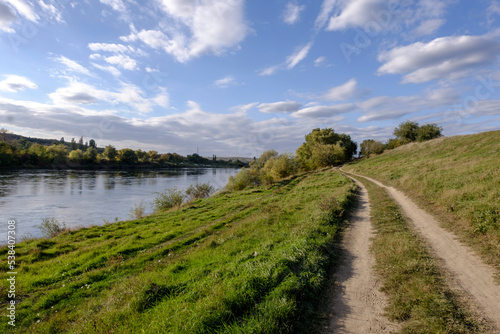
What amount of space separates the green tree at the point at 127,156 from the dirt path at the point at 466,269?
11547 centimetres

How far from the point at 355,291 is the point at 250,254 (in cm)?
343

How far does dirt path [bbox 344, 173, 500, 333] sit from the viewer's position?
15.4ft

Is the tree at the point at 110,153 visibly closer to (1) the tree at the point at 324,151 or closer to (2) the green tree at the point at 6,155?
(2) the green tree at the point at 6,155

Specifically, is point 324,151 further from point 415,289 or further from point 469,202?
point 415,289

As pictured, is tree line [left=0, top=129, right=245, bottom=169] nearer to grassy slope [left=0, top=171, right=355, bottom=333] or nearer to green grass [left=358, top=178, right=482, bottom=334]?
grassy slope [left=0, top=171, right=355, bottom=333]

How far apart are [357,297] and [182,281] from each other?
15.4 ft

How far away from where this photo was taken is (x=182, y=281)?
21.9 feet

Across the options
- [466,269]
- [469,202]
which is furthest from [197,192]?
[466,269]

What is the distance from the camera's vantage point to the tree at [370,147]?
71.6 m

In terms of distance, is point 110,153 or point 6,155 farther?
point 110,153

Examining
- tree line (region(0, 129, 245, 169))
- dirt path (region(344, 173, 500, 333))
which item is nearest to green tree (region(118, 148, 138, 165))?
tree line (region(0, 129, 245, 169))

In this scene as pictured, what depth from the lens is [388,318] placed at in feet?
14.7

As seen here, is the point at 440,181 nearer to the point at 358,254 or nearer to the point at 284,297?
the point at 358,254

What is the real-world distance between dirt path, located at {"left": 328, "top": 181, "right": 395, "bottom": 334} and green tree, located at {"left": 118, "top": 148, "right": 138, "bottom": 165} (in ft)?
376
